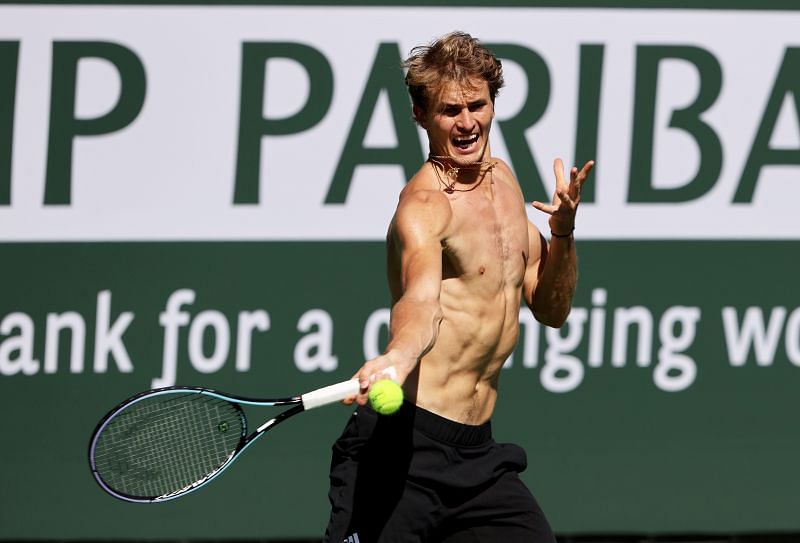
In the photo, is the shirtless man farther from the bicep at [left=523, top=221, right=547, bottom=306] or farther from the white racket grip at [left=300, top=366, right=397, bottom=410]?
the white racket grip at [left=300, top=366, right=397, bottom=410]

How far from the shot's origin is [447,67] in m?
3.83

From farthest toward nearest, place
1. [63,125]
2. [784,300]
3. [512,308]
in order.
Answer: [784,300] < [63,125] < [512,308]

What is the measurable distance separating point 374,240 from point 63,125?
1.34 m

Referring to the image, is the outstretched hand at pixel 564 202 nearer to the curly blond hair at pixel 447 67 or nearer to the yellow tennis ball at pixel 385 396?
the curly blond hair at pixel 447 67

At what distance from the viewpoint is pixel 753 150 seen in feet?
19.6

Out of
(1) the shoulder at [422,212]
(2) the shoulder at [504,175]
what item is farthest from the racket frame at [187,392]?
(2) the shoulder at [504,175]

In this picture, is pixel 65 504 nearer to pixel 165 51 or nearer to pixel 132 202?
pixel 132 202

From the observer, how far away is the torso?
3826 millimetres

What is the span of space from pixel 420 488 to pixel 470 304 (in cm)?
52

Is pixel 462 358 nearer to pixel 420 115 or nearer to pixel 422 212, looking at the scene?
pixel 422 212

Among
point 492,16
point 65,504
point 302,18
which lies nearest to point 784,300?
point 492,16

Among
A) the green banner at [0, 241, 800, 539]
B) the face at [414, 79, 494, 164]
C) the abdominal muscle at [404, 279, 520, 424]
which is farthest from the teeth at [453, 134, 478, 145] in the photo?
the green banner at [0, 241, 800, 539]

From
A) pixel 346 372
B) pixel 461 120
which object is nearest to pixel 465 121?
pixel 461 120

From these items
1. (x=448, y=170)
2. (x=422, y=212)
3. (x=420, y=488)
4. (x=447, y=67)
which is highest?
(x=447, y=67)
